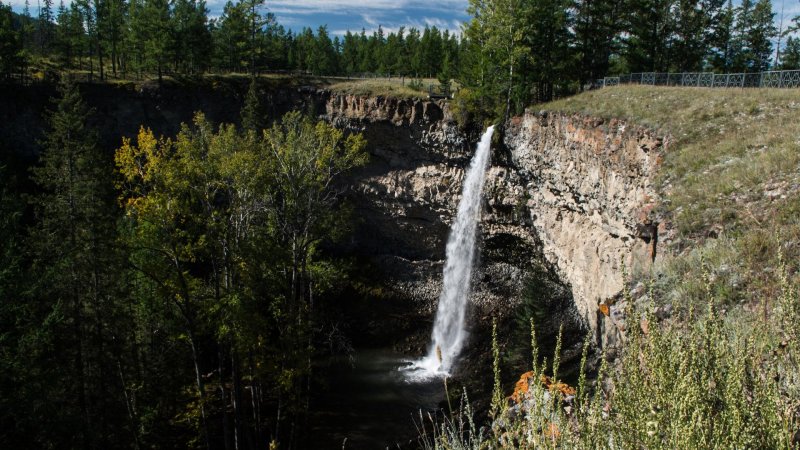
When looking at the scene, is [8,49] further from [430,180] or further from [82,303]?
[430,180]

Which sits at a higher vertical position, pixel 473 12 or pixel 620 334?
pixel 473 12

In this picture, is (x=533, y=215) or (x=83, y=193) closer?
(x=83, y=193)

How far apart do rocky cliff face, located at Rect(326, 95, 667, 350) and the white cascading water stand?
2.16 ft

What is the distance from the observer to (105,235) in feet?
52.0

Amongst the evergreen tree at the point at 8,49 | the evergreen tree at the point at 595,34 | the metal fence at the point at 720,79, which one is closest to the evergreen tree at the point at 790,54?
the evergreen tree at the point at 595,34

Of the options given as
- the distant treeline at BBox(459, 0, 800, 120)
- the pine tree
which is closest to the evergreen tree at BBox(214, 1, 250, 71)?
the pine tree

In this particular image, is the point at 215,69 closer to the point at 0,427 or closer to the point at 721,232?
the point at 0,427

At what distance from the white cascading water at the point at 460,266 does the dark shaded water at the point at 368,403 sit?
9.35 feet

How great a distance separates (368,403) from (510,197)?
1352 centimetres

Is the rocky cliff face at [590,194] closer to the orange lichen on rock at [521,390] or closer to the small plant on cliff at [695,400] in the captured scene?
the orange lichen on rock at [521,390]

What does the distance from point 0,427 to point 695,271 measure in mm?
16569

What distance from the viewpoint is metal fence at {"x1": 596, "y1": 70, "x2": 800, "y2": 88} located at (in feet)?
59.0

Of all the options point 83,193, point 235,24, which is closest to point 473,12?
point 235,24

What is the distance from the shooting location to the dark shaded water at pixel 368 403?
64.7 ft
